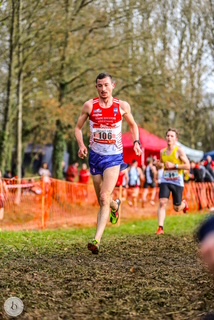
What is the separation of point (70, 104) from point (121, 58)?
9.03 ft

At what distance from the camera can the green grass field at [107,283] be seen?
16.5 ft

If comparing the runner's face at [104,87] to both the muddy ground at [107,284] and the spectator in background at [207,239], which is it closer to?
the muddy ground at [107,284]

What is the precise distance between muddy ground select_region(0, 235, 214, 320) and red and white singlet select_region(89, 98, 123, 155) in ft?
4.36

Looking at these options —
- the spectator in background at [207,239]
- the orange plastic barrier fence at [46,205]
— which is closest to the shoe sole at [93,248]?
the spectator in background at [207,239]

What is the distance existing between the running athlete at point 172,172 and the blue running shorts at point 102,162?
3.10 meters

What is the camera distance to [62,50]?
24.8 metres

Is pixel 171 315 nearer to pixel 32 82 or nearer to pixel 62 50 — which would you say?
pixel 62 50

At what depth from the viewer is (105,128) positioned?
8.57 m

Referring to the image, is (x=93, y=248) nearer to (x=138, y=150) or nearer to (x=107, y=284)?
(x=138, y=150)

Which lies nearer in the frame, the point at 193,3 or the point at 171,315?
the point at 171,315

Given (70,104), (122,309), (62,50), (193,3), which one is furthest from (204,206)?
(122,309)

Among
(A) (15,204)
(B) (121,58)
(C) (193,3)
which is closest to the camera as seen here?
(A) (15,204)

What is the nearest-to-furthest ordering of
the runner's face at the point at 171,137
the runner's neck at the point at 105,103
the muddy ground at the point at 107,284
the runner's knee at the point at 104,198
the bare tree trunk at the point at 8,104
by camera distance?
the muddy ground at the point at 107,284 → the runner's knee at the point at 104,198 → the runner's neck at the point at 105,103 → the runner's face at the point at 171,137 → the bare tree trunk at the point at 8,104

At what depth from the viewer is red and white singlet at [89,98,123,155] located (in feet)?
28.1
